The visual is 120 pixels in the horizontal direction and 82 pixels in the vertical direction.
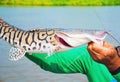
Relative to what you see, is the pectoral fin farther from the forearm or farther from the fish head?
the fish head

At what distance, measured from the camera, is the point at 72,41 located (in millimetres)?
7066

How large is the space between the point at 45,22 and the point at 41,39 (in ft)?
0.51

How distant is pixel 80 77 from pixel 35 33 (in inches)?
21.7

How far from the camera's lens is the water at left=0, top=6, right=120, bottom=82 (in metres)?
7.15

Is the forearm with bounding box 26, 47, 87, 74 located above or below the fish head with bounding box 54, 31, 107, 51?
below

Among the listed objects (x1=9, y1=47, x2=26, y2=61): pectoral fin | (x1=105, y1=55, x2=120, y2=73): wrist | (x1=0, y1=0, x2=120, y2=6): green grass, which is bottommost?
(x1=105, y1=55, x2=120, y2=73): wrist

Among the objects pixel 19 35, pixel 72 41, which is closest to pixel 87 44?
pixel 72 41

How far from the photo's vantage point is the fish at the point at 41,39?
23.2ft

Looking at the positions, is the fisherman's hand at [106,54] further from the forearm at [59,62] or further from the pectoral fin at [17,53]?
the pectoral fin at [17,53]

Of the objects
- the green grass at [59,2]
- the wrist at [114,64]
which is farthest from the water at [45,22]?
the wrist at [114,64]

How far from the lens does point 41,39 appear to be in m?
7.12

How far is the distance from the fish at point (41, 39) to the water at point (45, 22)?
0.15ft

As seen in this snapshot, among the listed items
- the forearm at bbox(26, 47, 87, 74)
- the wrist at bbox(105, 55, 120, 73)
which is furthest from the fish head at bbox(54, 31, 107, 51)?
the wrist at bbox(105, 55, 120, 73)

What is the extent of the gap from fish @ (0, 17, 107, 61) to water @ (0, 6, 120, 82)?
0.15 feet
